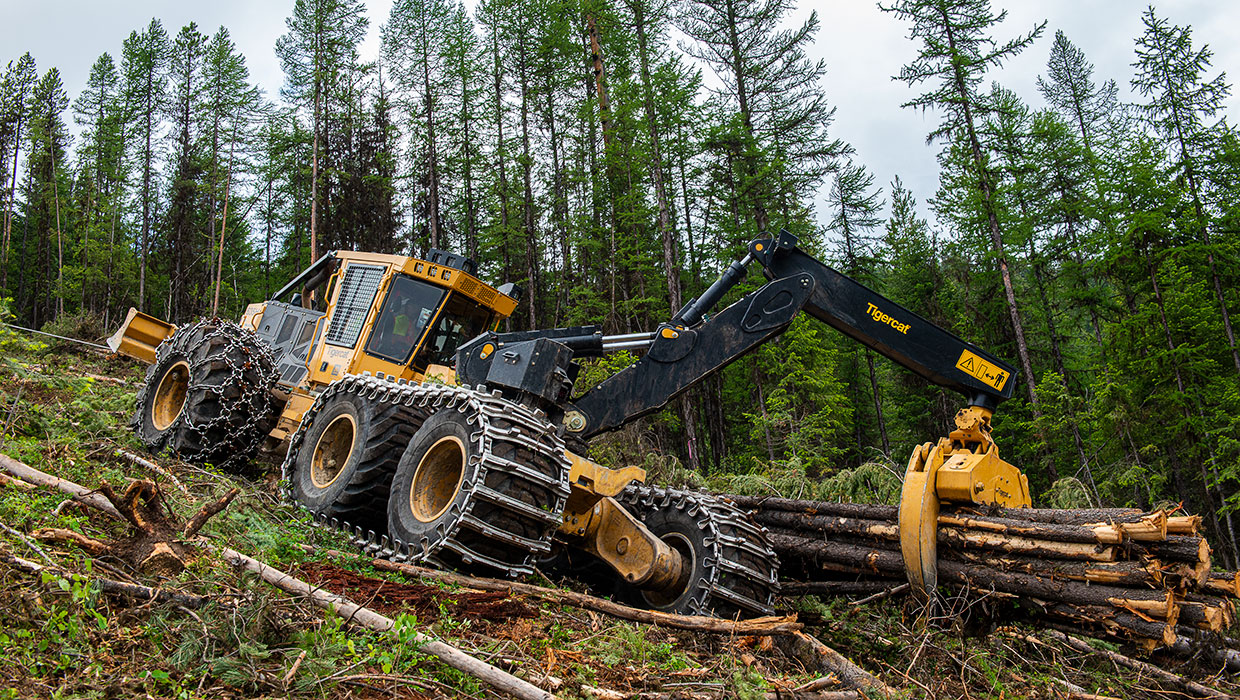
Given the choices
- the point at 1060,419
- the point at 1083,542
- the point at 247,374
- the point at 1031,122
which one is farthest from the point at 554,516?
the point at 1031,122

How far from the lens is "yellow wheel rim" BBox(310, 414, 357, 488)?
6859 mm

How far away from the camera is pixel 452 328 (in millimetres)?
9242

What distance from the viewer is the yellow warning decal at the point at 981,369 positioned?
250 inches

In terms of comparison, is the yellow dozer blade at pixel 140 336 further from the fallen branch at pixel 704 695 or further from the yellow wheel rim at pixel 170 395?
the fallen branch at pixel 704 695

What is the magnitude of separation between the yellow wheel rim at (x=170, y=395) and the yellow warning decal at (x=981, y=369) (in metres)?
8.87

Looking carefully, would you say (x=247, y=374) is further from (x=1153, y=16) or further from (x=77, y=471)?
(x=1153, y=16)

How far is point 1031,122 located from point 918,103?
315 inches

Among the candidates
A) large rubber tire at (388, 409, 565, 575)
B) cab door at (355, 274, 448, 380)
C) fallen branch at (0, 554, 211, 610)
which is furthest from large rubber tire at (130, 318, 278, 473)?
fallen branch at (0, 554, 211, 610)

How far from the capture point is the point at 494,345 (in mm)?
→ 7102

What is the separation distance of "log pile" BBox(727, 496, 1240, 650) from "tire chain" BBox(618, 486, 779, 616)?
2.48 ft

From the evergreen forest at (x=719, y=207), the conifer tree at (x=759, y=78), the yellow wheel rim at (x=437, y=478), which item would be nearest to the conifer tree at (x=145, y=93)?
the evergreen forest at (x=719, y=207)

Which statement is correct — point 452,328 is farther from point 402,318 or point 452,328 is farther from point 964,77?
point 964,77

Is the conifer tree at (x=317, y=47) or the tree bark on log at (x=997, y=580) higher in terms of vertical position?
the conifer tree at (x=317, y=47)

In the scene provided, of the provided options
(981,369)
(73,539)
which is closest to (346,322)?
(73,539)
